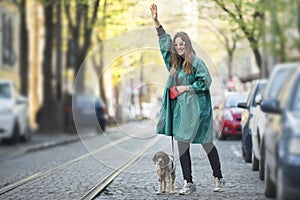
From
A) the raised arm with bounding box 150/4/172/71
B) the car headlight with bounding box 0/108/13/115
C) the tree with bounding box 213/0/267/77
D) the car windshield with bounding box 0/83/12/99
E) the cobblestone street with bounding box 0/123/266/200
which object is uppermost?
the tree with bounding box 213/0/267/77

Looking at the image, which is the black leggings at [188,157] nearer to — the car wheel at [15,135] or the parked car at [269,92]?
the parked car at [269,92]

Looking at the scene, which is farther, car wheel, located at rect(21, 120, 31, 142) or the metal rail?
car wheel, located at rect(21, 120, 31, 142)

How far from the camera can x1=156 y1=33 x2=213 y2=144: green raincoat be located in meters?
9.57

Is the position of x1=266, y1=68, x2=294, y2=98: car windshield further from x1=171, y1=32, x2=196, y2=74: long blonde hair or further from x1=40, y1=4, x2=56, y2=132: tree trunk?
x1=40, y1=4, x2=56, y2=132: tree trunk

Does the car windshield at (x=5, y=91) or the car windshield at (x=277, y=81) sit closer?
the car windshield at (x=277, y=81)

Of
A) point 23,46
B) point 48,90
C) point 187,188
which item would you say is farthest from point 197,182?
point 23,46

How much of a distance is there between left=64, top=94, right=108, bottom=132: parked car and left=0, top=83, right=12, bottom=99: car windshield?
73.9 inches

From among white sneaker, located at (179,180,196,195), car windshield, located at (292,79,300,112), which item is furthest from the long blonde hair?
car windshield, located at (292,79,300,112)

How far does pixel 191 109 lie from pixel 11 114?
13.8m

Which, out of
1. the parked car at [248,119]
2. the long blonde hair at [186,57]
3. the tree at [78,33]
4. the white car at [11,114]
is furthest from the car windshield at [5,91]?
the long blonde hair at [186,57]

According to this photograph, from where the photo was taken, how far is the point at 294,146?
271 inches

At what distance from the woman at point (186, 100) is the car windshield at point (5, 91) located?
45.9 ft

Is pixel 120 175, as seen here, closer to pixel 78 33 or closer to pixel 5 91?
pixel 5 91

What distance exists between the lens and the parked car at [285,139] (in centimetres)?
684
